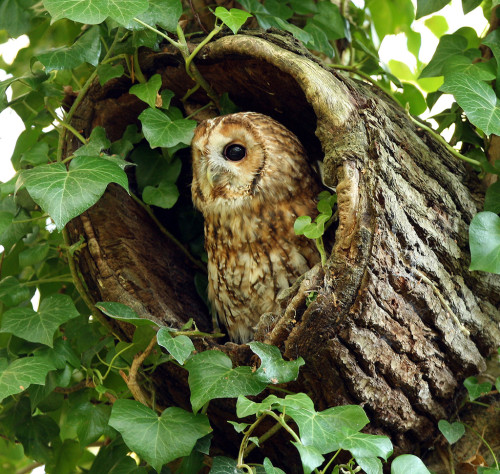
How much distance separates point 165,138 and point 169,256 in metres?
0.48

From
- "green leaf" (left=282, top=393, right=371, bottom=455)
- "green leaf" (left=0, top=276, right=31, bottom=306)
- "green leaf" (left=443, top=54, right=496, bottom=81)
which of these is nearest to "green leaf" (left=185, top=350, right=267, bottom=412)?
"green leaf" (left=282, top=393, right=371, bottom=455)

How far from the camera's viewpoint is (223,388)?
49.5 inches

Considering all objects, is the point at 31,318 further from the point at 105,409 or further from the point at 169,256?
the point at 169,256

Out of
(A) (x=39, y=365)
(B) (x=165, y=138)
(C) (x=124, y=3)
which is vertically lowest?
(A) (x=39, y=365)

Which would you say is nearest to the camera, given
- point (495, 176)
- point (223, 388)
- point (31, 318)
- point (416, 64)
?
point (223, 388)

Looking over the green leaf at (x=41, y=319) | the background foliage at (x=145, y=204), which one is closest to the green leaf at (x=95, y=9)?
the background foliage at (x=145, y=204)

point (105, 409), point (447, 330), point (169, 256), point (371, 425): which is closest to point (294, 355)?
point (371, 425)

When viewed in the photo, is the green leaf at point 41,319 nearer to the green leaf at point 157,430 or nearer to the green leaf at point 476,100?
the green leaf at point 157,430

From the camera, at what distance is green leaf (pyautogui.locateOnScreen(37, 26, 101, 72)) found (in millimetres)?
1503

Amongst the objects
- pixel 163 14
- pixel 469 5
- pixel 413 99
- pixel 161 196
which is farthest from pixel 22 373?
pixel 469 5

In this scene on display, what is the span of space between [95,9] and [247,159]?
66cm

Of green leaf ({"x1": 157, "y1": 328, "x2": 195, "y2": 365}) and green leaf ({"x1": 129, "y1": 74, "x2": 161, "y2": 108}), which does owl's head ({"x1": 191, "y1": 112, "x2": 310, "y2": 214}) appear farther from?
green leaf ({"x1": 157, "y1": 328, "x2": 195, "y2": 365})

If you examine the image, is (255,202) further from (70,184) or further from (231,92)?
(70,184)

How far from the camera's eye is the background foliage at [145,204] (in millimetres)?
1256
